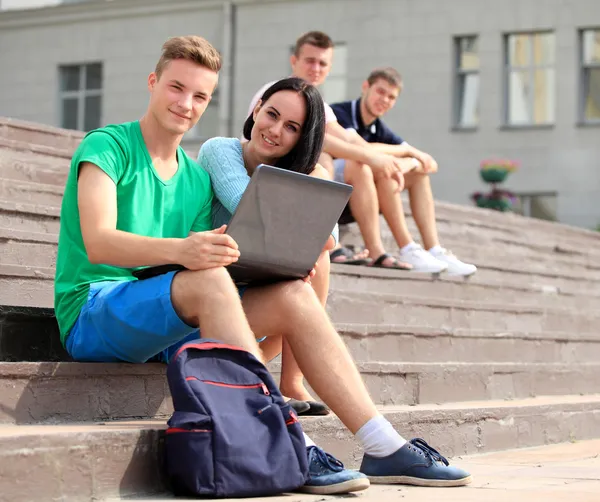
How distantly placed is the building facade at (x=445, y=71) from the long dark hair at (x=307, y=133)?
15.5 metres

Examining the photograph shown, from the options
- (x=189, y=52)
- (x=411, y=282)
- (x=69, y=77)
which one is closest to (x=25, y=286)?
(x=189, y=52)

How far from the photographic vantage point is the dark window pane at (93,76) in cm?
2306

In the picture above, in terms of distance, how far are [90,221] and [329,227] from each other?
762 millimetres

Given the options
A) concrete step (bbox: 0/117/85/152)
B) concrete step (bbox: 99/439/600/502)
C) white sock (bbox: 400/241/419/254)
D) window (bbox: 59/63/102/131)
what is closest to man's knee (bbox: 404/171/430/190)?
white sock (bbox: 400/241/419/254)

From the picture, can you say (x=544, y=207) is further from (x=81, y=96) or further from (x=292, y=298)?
(x=292, y=298)

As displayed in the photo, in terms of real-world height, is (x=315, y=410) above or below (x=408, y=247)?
below

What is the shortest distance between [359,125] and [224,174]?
3.18 m

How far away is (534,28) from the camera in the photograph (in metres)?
19.5

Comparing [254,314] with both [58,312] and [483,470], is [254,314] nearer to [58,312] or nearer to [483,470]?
[58,312]

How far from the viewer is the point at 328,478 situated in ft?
11.4

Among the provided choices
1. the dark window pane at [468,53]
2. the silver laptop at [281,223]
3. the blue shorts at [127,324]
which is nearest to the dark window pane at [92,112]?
the dark window pane at [468,53]

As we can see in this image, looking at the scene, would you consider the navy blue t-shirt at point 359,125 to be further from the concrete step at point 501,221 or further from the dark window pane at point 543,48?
the dark window pane at point 543,48

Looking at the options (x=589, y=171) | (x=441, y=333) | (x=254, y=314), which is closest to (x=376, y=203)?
(x=441, y=333)

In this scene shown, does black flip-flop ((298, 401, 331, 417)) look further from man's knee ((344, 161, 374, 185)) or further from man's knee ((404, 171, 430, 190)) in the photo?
man's knee ((404, 171, 430, 190))
